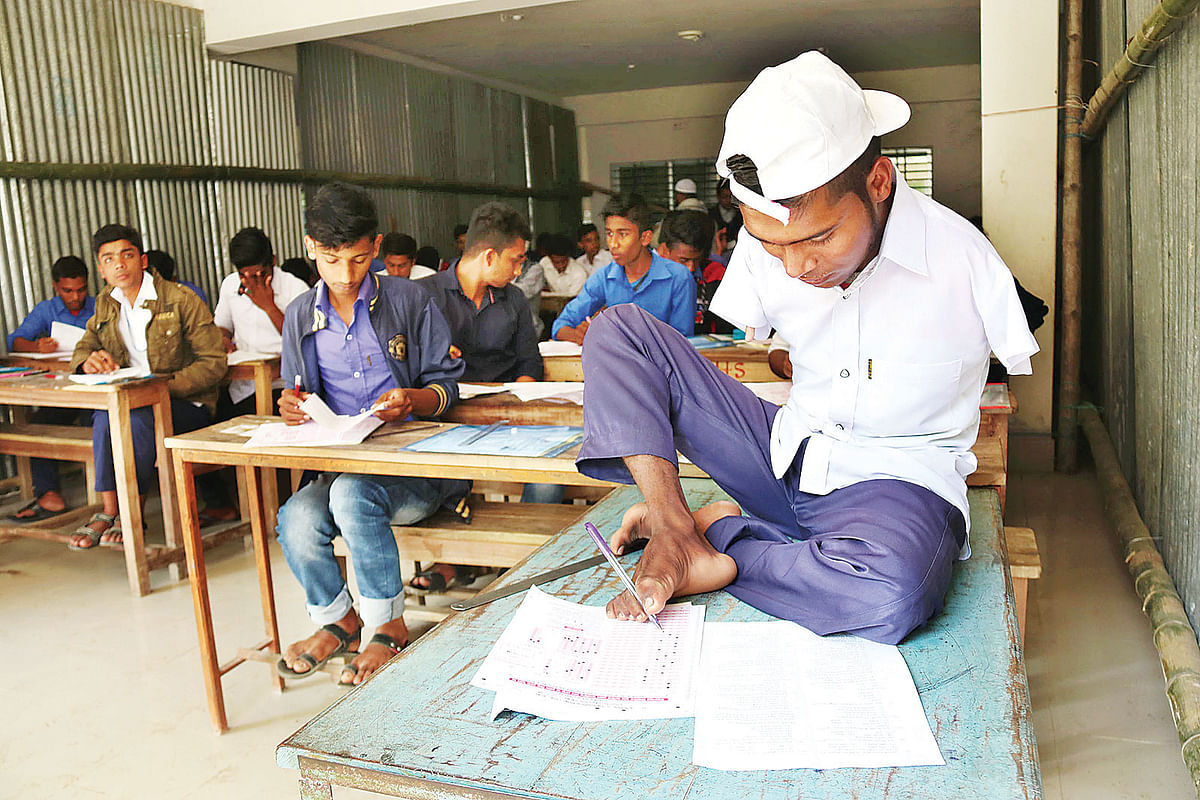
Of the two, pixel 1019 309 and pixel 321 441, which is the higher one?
pixel 1019 309

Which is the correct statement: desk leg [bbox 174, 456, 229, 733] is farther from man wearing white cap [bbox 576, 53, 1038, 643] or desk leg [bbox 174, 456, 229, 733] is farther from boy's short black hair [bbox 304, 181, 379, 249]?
man wearing white cap [bbox 576, 53, 1038, 643]

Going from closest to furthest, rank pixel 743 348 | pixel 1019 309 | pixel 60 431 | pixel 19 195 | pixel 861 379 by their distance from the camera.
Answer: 1. pixel 1019 309
2. pixel 861 379
3. pixel 743 348
4. pixel 60 431
5. pixel 19 195

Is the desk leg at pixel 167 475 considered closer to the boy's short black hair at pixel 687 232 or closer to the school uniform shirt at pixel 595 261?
the boy's short black hair at pixel 687 232

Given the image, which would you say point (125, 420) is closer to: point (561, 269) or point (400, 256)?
point (400, 256)

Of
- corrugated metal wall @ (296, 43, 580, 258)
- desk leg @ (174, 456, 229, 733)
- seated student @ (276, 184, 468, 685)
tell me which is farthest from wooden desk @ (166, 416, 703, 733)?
corrugated metal wall @ (296, 43, 580, 258)

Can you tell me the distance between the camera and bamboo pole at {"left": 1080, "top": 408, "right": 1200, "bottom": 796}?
1870 mm

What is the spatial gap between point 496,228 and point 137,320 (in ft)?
6.13

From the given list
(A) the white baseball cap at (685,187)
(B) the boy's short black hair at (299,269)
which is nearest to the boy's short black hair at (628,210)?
(B) the boy's short black hair at (299,269)

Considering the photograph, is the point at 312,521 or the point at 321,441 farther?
the point at 312,521

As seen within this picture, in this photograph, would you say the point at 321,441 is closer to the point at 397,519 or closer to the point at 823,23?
the point at 397,519

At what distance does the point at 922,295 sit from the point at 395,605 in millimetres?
1597

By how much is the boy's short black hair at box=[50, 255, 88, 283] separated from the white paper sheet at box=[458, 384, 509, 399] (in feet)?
10.6

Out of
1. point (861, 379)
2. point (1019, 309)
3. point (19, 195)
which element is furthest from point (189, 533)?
point (19, 195)

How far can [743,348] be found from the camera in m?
3.79
